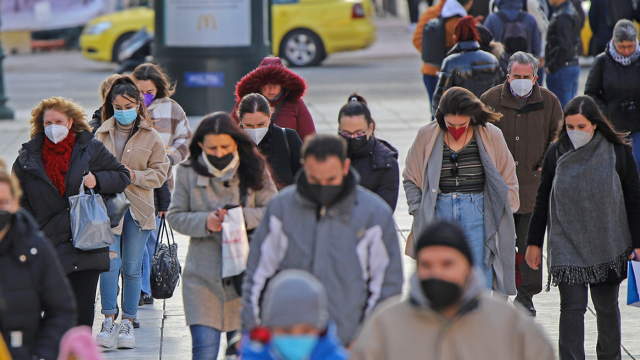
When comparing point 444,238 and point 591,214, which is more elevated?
point 444,238

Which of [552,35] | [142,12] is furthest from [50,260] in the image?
[142,12]

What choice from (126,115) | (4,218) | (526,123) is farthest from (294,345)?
(526,123)

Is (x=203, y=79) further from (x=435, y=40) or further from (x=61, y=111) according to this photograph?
(x=61, y=111)

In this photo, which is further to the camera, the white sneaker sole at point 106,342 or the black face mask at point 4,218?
the white sneaker sole at point 106,342

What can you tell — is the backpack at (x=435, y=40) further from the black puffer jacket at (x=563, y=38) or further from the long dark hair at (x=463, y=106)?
the long dark hair at (x=463, y=106)

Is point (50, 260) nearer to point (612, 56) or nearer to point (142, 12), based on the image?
point (612, 56)

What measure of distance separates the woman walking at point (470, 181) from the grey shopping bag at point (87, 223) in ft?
5.93

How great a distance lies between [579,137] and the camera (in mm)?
5336

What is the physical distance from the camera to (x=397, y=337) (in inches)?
124

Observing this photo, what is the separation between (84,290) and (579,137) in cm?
293

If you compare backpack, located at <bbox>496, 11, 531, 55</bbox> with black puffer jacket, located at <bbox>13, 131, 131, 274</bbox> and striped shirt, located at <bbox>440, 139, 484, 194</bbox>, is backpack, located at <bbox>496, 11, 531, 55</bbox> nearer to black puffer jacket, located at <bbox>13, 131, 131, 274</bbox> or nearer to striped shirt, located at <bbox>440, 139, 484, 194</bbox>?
striped shirt, located at <bbox>440, 139, 484, 194</bbox>

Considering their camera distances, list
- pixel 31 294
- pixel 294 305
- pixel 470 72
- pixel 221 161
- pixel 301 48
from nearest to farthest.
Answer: pixel 294 305
pixel 31 294
pixel 221 161
pixel 470 72
pixel 301 48

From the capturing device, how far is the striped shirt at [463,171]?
5637 millimetres

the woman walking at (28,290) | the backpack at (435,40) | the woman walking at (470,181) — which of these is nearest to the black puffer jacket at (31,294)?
the woman walking at (28,290)
